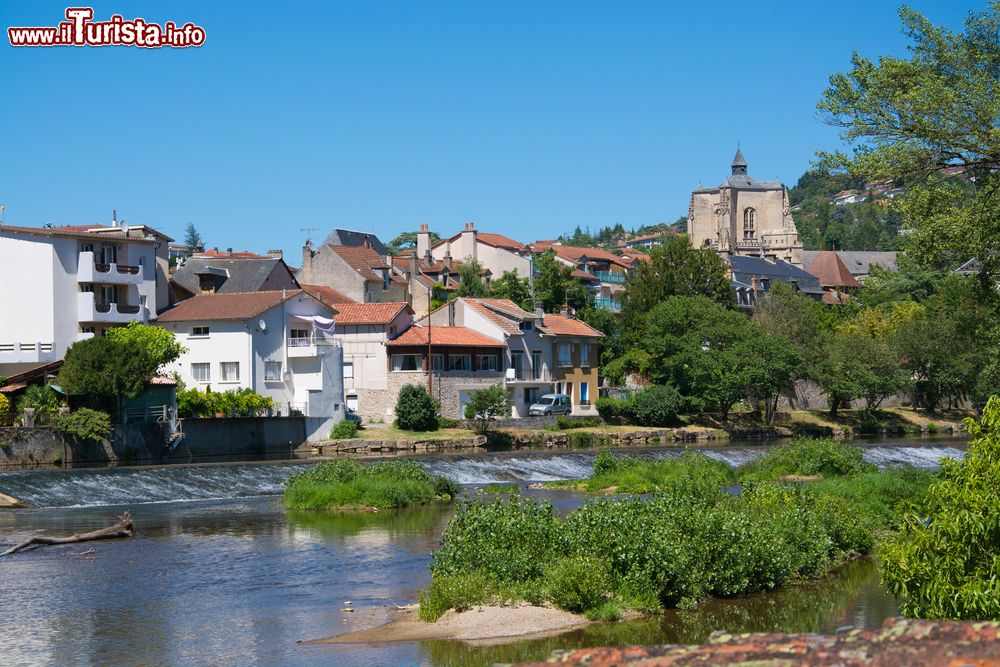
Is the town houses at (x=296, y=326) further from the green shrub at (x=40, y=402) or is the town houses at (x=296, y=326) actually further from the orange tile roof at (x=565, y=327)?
the green shrub at (x=40, y=402)

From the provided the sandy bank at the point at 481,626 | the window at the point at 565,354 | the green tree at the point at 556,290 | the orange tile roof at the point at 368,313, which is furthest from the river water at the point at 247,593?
the green tree at the point at 556,290

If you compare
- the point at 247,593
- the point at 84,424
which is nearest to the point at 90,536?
the point at 247,593

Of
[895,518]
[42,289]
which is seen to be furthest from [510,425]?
[895,518]

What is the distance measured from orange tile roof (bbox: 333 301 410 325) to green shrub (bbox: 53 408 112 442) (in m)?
20.9

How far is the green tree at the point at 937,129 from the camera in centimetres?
2622

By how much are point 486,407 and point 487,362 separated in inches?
254

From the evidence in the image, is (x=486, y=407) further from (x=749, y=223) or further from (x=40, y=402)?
(x=749, y=223)

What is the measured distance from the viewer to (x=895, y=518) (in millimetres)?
27641

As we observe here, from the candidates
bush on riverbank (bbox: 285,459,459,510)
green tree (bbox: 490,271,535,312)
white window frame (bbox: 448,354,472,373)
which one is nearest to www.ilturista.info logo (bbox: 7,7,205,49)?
bush on riverbank (bbox: 285,459,459,510)

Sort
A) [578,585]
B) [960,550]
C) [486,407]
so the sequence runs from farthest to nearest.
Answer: [486,407]
[578,585]
[960,550]

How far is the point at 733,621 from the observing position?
18875 millimetres

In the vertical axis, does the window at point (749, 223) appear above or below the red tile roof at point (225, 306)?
above

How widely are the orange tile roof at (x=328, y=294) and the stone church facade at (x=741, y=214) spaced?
104 metres

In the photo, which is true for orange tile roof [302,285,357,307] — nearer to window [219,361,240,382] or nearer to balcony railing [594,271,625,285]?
window [219,361,240,382]
